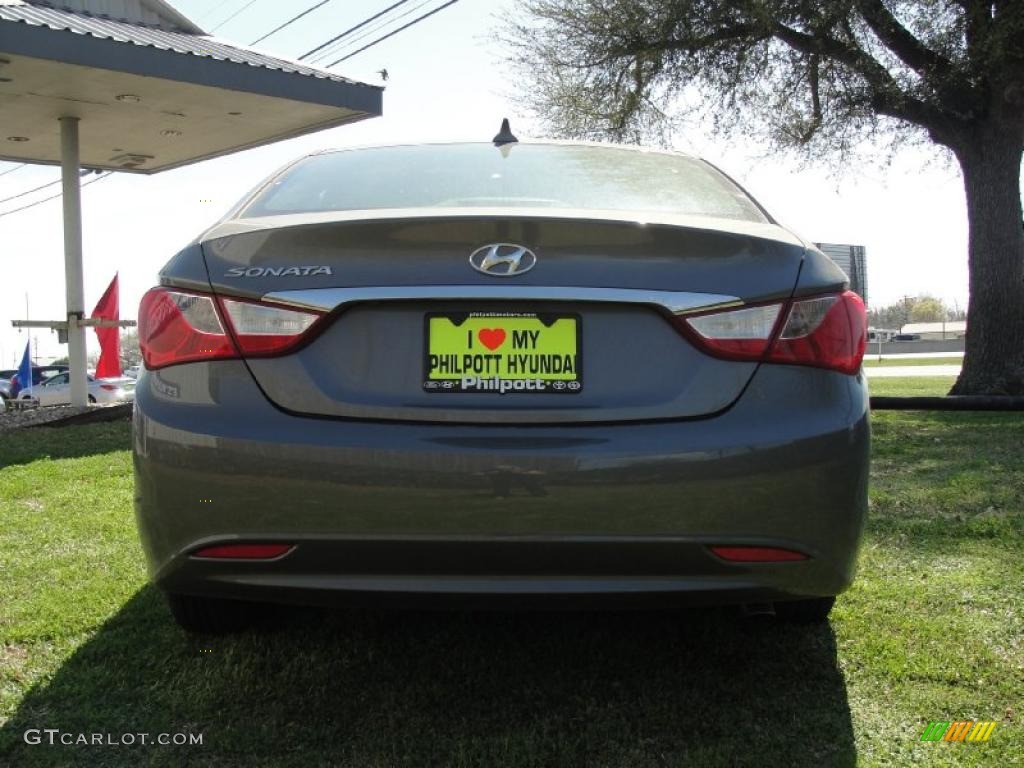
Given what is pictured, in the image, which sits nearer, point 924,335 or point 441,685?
point 441,685

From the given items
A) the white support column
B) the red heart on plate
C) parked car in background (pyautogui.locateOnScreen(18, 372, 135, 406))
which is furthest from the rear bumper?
parked car in background (pyautogui.locateOnScreen(18, 372, 135, 406))

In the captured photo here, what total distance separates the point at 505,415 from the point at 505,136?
1.54m

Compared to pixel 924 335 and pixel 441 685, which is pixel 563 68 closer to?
pixel 441 685

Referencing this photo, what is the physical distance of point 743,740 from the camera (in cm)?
202

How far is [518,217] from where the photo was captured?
78.5 inches

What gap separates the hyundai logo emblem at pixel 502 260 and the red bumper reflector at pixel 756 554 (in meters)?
0.71

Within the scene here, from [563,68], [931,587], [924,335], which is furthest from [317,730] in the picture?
[924,335]

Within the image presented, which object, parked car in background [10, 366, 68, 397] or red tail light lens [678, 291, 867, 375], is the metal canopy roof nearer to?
red tail light lens [678, 291, 867, 375]

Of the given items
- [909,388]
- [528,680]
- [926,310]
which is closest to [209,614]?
[528,680]

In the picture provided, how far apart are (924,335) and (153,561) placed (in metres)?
Answer: 117

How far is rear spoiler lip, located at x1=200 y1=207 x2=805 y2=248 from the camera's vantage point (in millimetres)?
2004

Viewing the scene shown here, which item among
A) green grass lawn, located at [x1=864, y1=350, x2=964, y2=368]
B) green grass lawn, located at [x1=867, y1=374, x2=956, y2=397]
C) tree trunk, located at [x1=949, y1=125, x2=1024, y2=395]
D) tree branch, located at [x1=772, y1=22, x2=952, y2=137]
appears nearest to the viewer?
tree trunk, located at [x1=949, y1=125, x2=1024, y2=395]

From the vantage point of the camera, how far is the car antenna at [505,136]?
3.04 m

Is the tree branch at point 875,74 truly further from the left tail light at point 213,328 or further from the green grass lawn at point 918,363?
the green grass lawn at point 918,363
